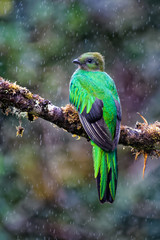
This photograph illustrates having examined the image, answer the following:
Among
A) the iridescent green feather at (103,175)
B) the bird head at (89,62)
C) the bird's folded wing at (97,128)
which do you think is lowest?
the iridescent green feather at (103,175)

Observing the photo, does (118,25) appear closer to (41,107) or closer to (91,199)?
(91,199)

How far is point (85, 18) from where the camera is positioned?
5477 mm

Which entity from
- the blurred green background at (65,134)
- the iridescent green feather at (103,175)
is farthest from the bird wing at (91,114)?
the blurred green background at (65,134)

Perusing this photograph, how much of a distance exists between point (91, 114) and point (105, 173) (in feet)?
1.49

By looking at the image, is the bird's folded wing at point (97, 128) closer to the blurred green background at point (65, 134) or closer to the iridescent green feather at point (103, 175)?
the iridescent green feather at point (103, 175)

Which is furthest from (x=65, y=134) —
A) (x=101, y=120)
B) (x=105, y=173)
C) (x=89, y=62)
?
(x=105, y=173)

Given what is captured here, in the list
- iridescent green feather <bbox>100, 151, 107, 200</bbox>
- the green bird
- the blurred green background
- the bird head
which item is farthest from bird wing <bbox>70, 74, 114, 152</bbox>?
the blurred green background

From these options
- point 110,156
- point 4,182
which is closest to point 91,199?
point 4,182

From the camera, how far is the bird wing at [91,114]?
297 cm

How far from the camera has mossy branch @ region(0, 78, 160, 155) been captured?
2752 mm

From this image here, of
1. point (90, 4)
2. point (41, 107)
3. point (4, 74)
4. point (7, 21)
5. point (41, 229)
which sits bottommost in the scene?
point (41, 229)

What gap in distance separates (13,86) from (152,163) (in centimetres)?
281

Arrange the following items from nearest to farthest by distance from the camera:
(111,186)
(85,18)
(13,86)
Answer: (13,86), (111,186), (85,18)

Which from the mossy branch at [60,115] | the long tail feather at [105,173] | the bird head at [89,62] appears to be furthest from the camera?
the bird head at [89,62]
